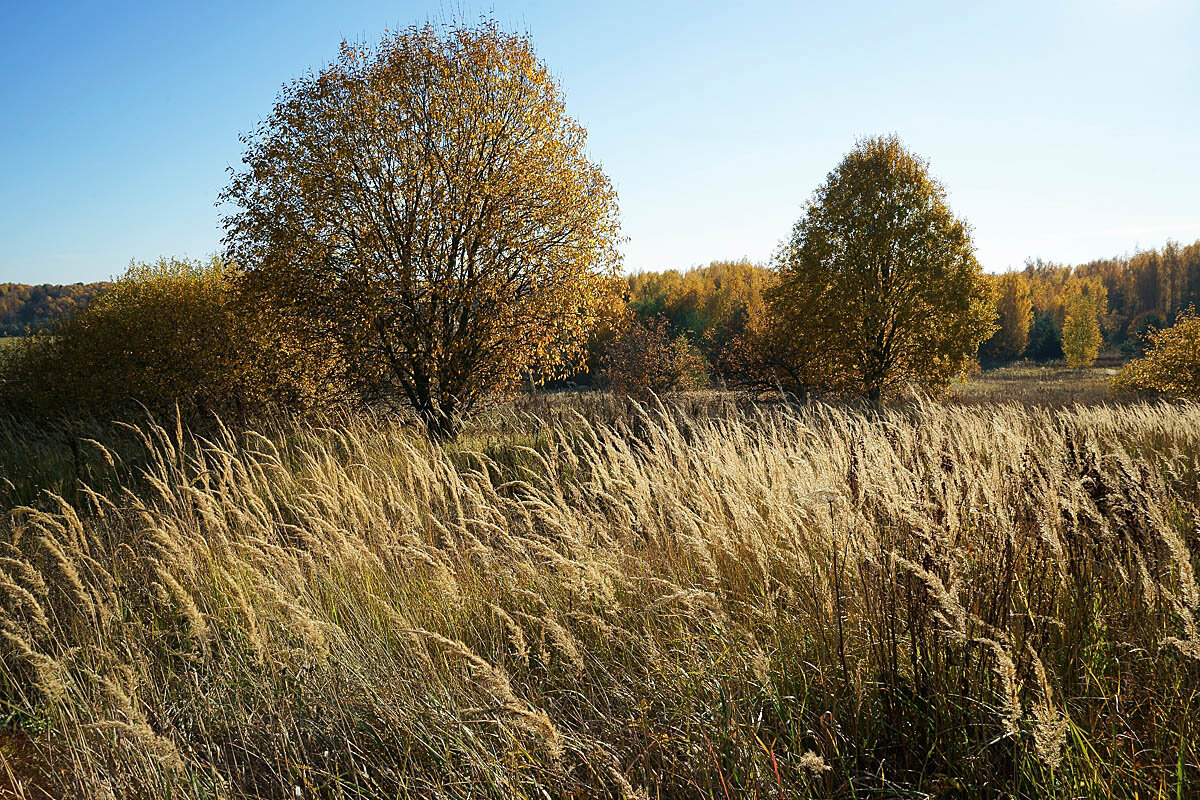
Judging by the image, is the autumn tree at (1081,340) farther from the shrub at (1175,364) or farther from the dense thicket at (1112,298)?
the shrub at (1175,364)

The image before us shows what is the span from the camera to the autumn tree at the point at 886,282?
61.5 feet

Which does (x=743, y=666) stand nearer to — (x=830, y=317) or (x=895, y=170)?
(x=830, y=317)

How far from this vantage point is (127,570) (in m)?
4.34

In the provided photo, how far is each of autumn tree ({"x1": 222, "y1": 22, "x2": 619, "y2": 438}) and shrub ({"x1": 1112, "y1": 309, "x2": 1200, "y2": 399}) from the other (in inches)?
844

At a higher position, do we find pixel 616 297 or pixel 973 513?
pixel 616 297

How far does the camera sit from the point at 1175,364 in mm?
21859

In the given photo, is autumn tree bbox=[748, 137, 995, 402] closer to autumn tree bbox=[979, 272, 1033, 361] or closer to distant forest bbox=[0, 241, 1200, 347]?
distant forest bbox=[0, 241, 1200, 347]

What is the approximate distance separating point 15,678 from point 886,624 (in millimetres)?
4557

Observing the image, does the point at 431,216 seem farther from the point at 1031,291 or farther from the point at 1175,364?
the point at 1031,291

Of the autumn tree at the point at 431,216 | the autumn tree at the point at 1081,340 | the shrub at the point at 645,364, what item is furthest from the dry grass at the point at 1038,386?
the autumn tree at the point at 431,216

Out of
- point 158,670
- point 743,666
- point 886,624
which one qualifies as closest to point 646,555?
point 743,666

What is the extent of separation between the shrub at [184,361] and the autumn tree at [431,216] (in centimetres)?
258

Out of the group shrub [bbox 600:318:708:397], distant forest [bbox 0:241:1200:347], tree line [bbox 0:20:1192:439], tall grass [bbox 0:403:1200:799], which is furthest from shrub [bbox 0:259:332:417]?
distant forest [bbox 0:241:1200:347]

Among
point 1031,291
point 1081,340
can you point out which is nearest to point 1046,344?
point 1081,340
